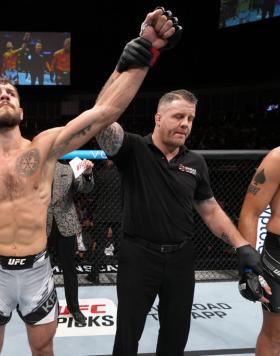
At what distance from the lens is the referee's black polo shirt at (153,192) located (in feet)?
6.45

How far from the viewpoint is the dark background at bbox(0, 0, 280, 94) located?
1413 centimetres

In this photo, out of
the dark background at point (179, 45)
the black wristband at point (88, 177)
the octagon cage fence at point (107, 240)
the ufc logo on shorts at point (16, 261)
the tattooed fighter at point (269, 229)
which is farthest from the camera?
the dark background at point (179, 45)

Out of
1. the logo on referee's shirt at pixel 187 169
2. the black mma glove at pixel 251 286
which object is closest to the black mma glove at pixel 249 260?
the black mma glove at pixel 251 286

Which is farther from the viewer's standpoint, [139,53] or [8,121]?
[8,121]

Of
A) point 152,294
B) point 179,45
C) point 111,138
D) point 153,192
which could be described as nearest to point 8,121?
point 111,138

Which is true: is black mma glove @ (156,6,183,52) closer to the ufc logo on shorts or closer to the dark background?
the ufc logo on shorts

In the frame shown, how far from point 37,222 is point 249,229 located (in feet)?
3.40

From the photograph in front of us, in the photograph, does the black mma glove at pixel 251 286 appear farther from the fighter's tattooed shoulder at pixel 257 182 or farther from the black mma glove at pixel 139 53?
the black mma glove at pixel 139 53

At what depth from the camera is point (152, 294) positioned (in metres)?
1.99

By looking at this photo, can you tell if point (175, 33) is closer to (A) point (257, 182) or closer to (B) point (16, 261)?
(A) point (257, 182)

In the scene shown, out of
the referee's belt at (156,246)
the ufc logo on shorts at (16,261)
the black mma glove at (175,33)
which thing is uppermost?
the black mma glove at (175,33)

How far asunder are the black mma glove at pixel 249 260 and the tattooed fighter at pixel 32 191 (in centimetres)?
88

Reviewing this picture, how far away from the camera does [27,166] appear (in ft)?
6.35

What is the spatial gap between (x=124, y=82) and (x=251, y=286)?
1.11m
